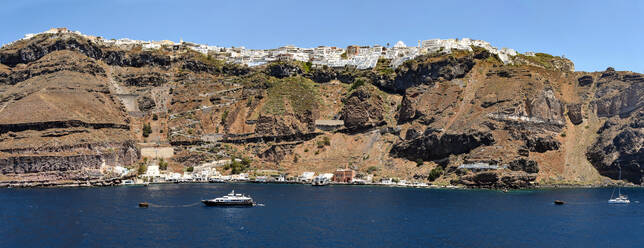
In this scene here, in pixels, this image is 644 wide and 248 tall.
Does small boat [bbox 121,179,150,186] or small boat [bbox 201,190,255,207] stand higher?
small boat [bbox 121,179,150,186]

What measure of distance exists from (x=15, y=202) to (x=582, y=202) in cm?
11018

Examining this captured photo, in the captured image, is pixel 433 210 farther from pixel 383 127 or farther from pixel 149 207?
pixel 383 127

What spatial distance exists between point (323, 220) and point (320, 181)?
7269 cm

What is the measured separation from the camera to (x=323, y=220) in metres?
98.3

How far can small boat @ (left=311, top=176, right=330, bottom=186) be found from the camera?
553 ft

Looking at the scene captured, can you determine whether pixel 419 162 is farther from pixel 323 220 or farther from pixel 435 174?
pixel 323 220

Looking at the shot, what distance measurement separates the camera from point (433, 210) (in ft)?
367

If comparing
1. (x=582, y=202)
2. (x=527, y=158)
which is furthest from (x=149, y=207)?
(x=527, y=158)

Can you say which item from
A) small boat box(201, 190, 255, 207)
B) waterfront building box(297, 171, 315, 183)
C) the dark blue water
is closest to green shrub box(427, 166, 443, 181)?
the dark blue water

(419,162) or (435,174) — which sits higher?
(419,162)

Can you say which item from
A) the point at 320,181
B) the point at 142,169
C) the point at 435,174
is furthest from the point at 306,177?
the point at 142,169

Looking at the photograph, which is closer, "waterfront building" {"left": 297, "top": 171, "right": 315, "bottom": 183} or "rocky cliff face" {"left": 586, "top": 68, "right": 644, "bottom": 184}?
"rocky cliff face" {"left": 586, "top": 68, "right": 644, "bottom": 184}

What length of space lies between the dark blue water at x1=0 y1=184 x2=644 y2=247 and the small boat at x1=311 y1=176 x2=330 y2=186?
25.4 meters

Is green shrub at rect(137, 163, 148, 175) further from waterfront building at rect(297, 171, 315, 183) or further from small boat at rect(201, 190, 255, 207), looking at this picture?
small boat at rect(201, 190, 255, 207)
